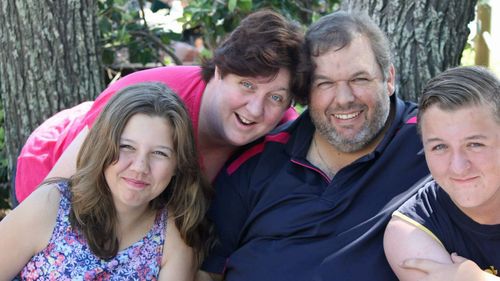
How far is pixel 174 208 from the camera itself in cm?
308

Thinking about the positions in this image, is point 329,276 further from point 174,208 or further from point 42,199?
point 42,199

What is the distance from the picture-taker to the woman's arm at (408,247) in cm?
254

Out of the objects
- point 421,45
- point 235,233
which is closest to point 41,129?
point 235,233

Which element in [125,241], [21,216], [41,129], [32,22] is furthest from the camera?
[32,22]

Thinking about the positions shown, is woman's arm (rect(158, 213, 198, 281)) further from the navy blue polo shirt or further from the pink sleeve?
the pink sleeve

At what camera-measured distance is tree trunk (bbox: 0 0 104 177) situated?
13.1ft

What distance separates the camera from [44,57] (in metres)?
4.04

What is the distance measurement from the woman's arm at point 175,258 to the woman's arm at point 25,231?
1.58ft

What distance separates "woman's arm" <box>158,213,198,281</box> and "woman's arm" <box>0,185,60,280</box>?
482 mm

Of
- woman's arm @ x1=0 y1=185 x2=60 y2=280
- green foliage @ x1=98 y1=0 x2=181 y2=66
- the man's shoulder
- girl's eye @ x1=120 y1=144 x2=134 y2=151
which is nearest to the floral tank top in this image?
woman's arm @ x1=0 y1=185 x2=60 y2=280

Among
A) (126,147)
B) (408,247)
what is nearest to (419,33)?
(408,247)

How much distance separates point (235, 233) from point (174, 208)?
0.30m

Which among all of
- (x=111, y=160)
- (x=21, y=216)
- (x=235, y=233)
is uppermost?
(x=111, y=160)

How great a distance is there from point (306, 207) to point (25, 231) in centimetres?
111
